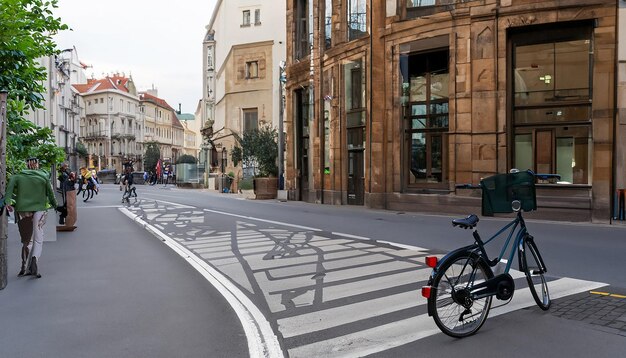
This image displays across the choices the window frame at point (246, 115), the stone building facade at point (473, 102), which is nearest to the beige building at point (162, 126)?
the window frame at point (246, 115)

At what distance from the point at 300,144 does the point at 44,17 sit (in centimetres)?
2005

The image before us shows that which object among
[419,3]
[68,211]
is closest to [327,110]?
[419,3]

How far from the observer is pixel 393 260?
9.53 m

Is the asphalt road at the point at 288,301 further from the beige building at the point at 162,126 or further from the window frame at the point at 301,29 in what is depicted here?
the beige building at the point at 162,126

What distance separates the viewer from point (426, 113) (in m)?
20.6

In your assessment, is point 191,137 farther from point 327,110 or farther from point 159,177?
point 327,110

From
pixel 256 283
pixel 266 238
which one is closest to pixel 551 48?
pixel 266 238

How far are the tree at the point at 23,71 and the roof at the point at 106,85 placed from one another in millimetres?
105466

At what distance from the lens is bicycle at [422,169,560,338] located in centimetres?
494

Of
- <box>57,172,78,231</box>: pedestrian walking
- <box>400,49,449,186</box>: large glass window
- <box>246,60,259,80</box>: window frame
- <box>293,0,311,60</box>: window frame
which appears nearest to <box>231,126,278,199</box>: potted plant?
<box>293,0,311,60</box>: window frame

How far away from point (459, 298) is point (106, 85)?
11557 cm

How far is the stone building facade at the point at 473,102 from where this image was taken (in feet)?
54.5

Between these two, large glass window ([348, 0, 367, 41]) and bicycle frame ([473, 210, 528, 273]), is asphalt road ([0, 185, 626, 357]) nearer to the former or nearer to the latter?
bicycle frame ([473, 210, 528, 273])

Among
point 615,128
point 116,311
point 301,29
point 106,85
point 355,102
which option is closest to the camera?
point 116,311
